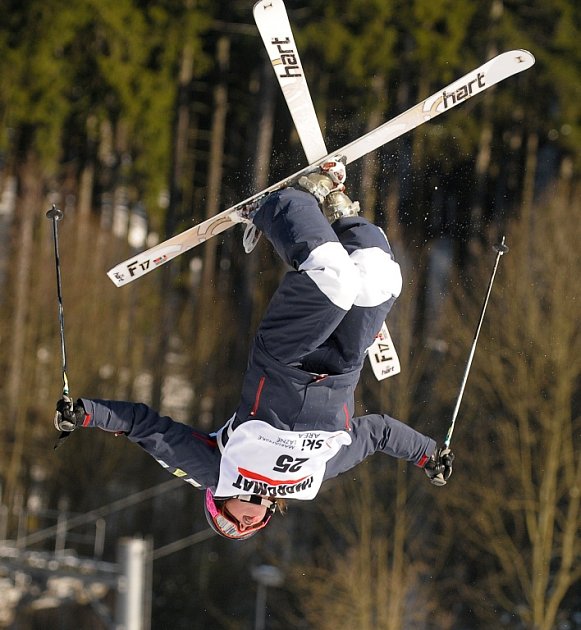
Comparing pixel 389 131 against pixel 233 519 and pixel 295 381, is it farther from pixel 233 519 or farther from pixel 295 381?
pixel 233 519

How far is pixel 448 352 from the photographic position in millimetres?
15930

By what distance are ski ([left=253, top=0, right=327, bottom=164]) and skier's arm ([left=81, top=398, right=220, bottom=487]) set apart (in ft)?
5.08

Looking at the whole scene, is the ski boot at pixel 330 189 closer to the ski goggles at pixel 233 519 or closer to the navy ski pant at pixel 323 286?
the navy ski pant at pixel 323 286

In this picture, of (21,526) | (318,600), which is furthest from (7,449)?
(318,600)

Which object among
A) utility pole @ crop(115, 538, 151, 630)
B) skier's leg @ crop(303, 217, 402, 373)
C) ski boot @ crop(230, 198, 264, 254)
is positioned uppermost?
ski boot @ crop(230, 198, 264, 254)

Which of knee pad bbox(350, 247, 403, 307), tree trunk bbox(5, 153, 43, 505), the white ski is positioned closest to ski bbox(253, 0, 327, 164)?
the white ski

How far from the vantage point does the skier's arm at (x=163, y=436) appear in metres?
5.34

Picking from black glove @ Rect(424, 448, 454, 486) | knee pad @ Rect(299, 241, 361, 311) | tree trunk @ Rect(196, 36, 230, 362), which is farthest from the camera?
tree trunk @ Rect(196, 36, 230, 362)

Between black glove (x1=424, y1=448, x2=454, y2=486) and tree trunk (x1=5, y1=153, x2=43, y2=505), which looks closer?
black glove (x1=424, y1=448, x2=454, y2=486)

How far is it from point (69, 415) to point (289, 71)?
7.22 ft

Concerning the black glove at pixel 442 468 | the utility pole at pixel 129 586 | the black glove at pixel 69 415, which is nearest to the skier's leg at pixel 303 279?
the black glove at pixel 69 415

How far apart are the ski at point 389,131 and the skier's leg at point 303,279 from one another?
2.15ft

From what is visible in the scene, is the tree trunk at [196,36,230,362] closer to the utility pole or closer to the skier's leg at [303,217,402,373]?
the utility pole

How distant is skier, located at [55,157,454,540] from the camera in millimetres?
5152
